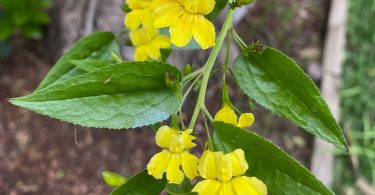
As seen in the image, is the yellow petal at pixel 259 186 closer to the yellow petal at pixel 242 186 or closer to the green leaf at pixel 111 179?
the yellow petal at pixel 242 186

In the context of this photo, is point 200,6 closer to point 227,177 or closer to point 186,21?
point 186,21

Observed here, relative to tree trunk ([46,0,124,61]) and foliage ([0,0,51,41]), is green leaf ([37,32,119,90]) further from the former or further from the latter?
foliage ([0,0,51,41])

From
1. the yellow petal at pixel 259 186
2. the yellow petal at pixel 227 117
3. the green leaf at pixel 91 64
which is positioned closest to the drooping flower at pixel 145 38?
the green leaf at pixel 91 64

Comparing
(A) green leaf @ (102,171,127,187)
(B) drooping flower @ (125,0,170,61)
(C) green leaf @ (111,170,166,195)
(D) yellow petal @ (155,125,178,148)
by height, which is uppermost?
(B) drooping flower @ (125,0,170,61)

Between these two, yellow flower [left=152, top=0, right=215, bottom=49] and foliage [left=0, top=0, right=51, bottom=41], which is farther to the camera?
foliage [left=0, top=0, right=51, bottom=41]

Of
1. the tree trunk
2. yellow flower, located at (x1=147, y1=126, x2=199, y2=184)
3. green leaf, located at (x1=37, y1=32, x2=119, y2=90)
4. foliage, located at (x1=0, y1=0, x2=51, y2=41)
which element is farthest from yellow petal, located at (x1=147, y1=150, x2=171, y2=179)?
foliage, located at (x1=0, y1=0, x2=51, y2=41)
